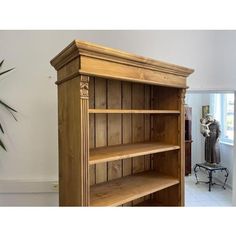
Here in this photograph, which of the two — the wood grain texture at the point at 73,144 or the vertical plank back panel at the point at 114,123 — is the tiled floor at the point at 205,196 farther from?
the wood grain texture at the point at 73,144

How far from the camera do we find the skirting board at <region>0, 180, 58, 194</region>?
1.86 meters

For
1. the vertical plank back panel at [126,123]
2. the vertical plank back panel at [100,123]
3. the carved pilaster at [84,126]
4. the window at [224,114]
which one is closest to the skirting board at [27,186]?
the vertical plank back panel at [100,123]

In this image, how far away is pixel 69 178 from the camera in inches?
46.9

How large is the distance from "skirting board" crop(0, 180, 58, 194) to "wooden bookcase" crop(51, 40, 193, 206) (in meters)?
0.65

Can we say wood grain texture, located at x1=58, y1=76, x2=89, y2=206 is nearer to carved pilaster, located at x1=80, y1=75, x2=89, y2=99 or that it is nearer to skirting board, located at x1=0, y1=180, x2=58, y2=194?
carved pilaster, located at x1=80, y1=75, x2=89, y2=99

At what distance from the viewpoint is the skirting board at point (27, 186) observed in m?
1.86

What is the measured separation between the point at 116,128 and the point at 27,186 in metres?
1.06

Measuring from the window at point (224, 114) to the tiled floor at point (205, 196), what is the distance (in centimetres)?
105

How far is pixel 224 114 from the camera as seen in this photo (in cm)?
446

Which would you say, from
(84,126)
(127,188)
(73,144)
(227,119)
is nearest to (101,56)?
(84,126)

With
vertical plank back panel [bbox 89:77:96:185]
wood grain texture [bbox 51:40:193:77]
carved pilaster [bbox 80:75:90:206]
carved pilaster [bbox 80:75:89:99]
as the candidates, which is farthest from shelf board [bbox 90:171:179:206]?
wood grain texture [bbox 51:40:193:77]

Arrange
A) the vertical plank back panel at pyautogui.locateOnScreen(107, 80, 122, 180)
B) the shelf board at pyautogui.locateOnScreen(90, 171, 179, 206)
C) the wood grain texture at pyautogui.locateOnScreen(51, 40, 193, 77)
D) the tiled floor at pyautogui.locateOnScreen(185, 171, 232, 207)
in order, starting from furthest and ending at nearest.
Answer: the tiled floor at pyautogui.locateOnScreen(185, 171, 232, 207)
the vertical plank back panel at pyautogui.locateOnScreen(107, 80, 122, 180)
the shelf board at pyautogui.locateOnScreen(90, 171, 179, 206)
the wood grain texture at pyautogui.locateOnScreen(51, 40, 193, 77)

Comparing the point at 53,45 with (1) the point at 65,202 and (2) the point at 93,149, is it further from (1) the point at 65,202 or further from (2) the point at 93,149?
(1) the point at 65,202

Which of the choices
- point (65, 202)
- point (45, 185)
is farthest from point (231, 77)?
point (45, 185)
